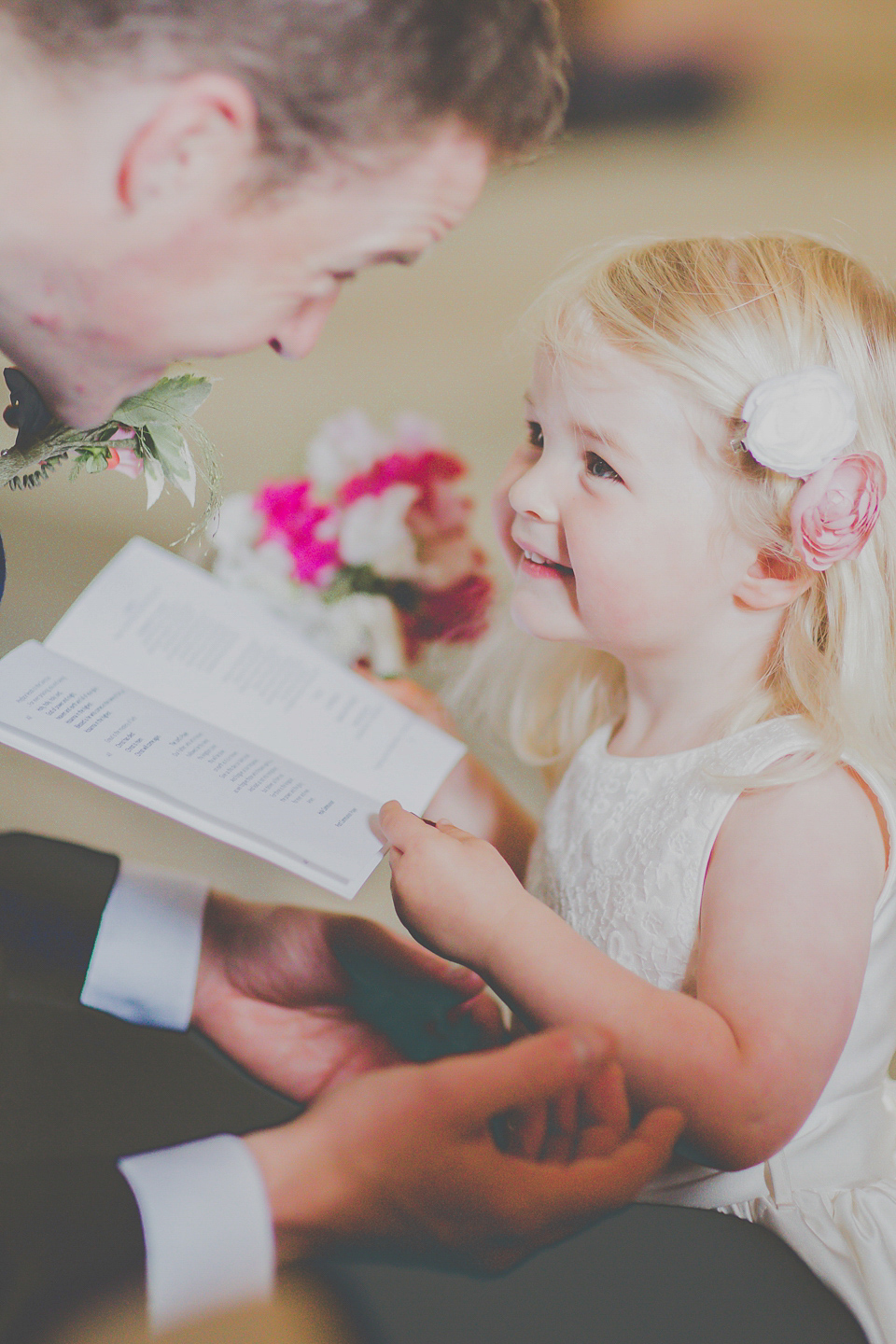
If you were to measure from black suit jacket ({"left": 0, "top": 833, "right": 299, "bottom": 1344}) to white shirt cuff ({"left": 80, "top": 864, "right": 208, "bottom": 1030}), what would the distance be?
0.01 meters

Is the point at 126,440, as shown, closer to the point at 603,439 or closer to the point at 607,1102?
the point at 603,439

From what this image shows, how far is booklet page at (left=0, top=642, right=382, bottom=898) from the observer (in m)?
0.69

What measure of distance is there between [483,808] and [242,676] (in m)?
0.32

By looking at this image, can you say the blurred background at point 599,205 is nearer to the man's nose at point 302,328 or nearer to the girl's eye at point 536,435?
the girl's eye at point 536,435

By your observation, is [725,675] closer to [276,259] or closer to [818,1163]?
[818,1163]

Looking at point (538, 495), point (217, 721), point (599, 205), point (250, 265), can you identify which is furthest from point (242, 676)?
point (599, 205)

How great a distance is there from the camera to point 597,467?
2.92 feet

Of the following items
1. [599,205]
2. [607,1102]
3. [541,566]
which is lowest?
[607,1102]

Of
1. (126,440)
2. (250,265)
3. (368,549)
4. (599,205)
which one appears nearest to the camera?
(250,265)

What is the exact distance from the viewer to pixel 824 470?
0.80 m

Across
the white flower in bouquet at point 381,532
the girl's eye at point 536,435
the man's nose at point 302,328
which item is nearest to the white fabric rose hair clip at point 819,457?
the girl's eye at point 536,435

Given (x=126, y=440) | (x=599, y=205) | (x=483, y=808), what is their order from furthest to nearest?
1. (x=599, y=205)
2. (x=483, y=808)
3. (x=126, y=440)

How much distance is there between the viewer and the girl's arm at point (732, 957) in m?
0.64

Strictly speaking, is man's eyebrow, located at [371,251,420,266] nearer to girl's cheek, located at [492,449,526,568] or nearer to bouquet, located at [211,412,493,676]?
girl's cheek, located at [492,449,526,568]
